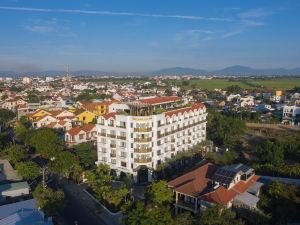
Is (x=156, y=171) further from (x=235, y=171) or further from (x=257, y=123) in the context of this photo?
(x=257, y=123)

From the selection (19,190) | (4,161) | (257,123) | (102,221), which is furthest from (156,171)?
(257,123)

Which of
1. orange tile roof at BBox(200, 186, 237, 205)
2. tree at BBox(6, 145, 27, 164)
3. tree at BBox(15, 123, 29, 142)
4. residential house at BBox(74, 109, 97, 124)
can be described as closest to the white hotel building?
tree at BBox(6, 145, 27, 164)

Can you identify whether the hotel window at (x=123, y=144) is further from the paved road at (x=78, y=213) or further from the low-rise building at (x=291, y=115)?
the low-rise building at (x=291, y=115)

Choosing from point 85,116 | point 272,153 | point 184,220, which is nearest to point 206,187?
point 184,220

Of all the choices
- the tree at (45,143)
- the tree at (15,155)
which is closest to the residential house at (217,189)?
the tree at (45,143)

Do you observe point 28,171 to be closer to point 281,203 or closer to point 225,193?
point 225,193

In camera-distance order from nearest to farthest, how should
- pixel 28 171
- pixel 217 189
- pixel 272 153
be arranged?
pixel 217 189, pixel 28 171, pixel 272 153

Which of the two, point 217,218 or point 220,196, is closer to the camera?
point 217,218
